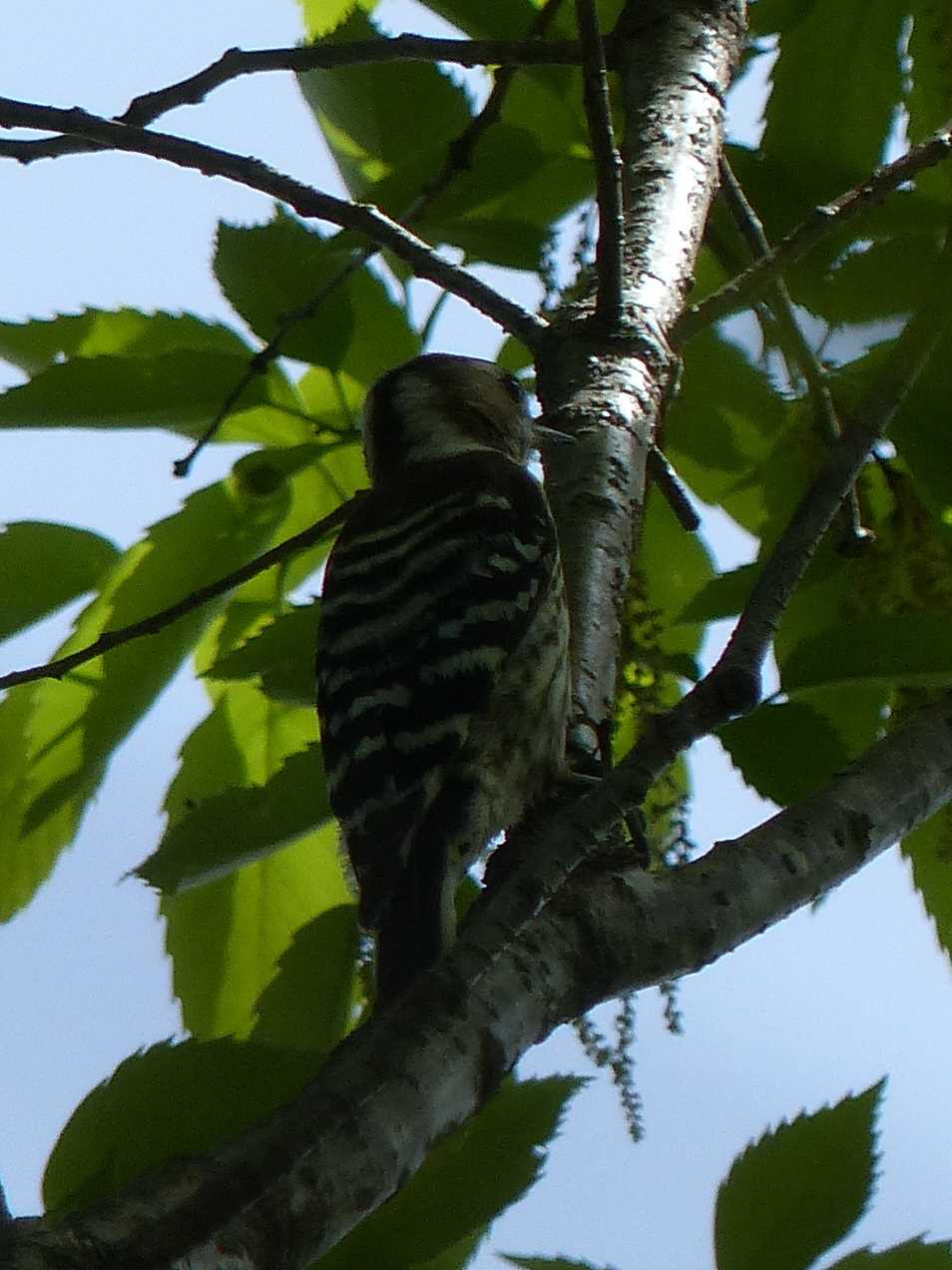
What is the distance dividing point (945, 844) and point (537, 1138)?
0.73 metres

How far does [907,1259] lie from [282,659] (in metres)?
1.00

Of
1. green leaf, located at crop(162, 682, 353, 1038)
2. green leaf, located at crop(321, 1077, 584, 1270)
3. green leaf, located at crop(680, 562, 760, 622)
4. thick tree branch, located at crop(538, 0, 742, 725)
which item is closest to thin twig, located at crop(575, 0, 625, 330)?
thick tree branch, located at crop(538, 0, 742, 725)

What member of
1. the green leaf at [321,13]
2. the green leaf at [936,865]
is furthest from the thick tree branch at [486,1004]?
the green leaf at [321,13]

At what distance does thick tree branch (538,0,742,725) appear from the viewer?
1759mm

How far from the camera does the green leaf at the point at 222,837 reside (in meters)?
1.43

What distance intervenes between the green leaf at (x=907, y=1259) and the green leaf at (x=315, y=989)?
1.99 ft

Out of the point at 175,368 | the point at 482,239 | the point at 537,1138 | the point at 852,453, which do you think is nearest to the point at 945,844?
the point at 852,453

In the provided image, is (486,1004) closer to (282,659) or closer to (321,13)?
(282,659)

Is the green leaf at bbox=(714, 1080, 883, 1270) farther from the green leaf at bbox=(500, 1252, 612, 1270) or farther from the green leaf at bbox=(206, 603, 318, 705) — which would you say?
the green leaf at bbox=(206, 603, 318, 705)

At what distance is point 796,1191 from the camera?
96 cm

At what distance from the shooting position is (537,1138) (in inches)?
40.3

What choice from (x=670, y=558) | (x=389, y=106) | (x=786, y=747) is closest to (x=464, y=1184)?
(x=786, y=747)

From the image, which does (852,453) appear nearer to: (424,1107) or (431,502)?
(424,1107)

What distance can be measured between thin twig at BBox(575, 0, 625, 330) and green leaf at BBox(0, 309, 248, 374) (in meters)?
0.47
